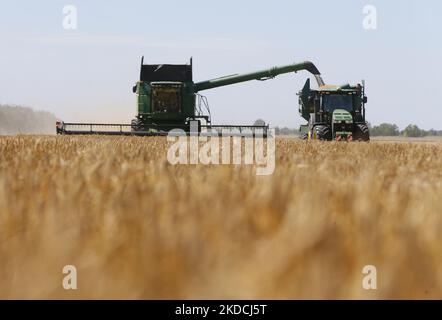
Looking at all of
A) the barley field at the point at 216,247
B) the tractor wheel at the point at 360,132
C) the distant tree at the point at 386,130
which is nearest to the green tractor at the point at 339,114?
the tractor wheel at the point at 360,132

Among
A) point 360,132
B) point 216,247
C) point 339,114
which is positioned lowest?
point 216,247

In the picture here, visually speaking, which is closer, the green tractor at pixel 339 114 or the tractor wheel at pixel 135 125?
the green tractor at pixel 339 114

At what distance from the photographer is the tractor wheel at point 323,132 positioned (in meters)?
16.1

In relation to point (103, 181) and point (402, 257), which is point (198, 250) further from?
point (103, 181)

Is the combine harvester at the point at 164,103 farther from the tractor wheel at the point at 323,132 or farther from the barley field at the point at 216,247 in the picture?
the barley field at the point at 216,247

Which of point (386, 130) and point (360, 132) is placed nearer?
point (360, 132)

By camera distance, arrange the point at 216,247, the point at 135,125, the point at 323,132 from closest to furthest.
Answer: the point at 216,247 < the point at 323,132 < the point at 135,125

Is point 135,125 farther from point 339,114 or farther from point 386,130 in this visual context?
point 386,130

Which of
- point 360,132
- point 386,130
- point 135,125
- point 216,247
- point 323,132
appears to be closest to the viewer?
point 216,247

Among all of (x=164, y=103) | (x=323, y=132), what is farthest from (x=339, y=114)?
(x=164, y=103)

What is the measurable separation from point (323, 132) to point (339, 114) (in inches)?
30.6

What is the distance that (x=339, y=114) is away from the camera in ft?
53.9
